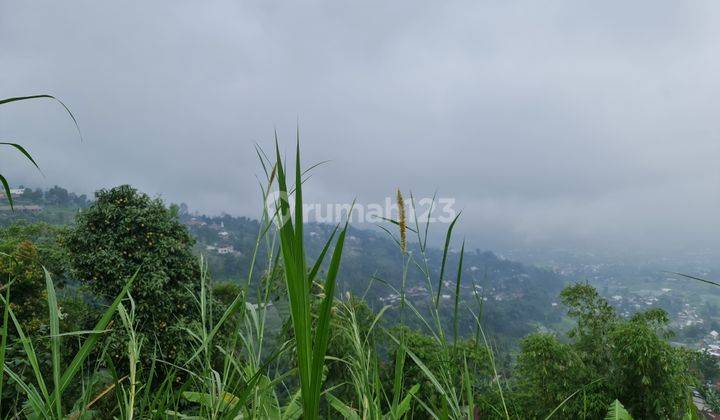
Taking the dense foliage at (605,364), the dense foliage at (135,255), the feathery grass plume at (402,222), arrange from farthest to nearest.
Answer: the dense foliage at (605,364) → the dense foliage at (135,255) → the feathery grass plume at (402,222)

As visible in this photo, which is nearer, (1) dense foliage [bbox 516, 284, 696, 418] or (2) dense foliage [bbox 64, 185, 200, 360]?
(2) dense foliage [bbox 64, 185, 200, 360]

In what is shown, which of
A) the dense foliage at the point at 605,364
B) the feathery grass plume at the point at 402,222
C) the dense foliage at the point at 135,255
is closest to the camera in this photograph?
the feathery grass plume at the point at 402,222

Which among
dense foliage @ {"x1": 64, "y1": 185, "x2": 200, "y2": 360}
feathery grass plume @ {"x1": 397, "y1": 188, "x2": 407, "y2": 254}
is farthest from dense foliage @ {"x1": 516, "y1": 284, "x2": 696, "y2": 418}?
feathery grass plume @ {"x1": 397, "y1": 188, "x2": 407, "y2": 254}

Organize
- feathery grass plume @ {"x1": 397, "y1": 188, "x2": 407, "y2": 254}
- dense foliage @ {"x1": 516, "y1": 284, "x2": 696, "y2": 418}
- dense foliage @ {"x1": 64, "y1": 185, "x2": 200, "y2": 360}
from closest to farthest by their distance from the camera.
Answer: feathery grass plume @ {"x1": 397, "y1": 188, "x2": 407, "y2": 254}
dense foliage @ {"x1": 64, "y1": 185, "x2": 200, "y2": 360}
dense foliage @ {"x1": 516, "y1": 284, "x2": 696, "y2": 418}

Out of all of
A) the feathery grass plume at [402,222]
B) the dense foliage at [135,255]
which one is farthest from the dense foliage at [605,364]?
the feathery grass plume at [402,222]

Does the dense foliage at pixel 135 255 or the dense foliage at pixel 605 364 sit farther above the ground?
the dense foliage at pixel 135 255

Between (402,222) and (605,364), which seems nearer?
(402,222)

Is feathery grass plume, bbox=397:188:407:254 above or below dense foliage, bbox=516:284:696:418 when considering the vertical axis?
above

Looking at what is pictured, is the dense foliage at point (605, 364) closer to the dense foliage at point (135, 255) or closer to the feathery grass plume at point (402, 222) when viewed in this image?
the dense foliage at point (135, 255)

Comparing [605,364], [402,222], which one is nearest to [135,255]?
Result: [402,222]

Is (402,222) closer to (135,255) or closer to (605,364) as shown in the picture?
(135,255)

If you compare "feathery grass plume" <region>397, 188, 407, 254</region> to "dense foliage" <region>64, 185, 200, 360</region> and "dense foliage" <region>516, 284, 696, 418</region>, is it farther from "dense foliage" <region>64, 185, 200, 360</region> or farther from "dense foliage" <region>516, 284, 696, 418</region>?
"dense foliage" <region>516, 284, 696, 418</region>

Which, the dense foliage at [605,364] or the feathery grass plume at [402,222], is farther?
the dense foliage at [605,364]

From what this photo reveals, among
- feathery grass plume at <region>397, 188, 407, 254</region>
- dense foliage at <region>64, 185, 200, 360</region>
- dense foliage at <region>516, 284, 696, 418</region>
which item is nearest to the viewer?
feathery grass plume at <region>397, 188, 407, 254</region>
